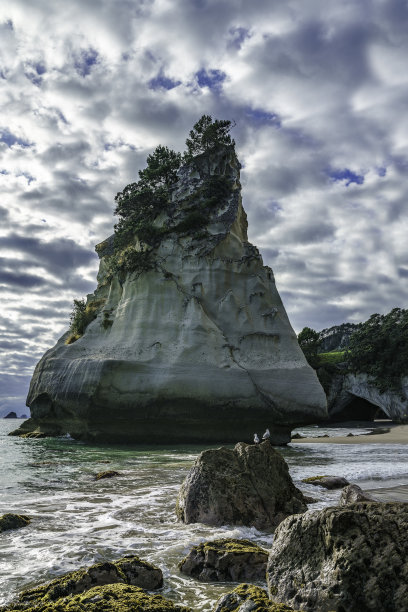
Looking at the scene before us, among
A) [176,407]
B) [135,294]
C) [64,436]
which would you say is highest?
[135,294]

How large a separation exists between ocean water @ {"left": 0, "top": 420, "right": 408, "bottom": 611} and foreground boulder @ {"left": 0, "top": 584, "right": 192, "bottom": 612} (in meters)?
0.54

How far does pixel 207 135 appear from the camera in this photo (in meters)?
36.7

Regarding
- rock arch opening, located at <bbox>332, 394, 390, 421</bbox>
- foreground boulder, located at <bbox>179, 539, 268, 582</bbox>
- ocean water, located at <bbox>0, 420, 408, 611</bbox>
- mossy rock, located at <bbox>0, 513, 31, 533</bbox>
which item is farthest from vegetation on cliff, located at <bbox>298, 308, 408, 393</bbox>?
foreground boulder, located at <bbox>179, 539, 268, 582</bbox>

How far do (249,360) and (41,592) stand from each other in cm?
2287

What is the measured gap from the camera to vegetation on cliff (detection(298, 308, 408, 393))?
48719 millimetres

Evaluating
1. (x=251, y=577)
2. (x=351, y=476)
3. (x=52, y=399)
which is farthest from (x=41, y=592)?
(x=52, y=399)

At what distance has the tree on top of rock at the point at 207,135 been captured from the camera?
36.2 meters

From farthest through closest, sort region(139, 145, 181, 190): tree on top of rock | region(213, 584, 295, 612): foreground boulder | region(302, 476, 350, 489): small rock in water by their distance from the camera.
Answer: region(139, 145, 181, 190): tree on top of rock, region(302, 476, 350, 489): small rock in water, region(213, 584, 295, 612): foreground boulder

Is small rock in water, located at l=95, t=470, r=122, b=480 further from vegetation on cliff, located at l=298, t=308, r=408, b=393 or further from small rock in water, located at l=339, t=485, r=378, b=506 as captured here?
vegetation on cliff, located at l=298, t=308, r=408, b=393

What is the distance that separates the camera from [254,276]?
99.1 ft

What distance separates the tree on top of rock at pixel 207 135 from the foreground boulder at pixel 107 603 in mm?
34308

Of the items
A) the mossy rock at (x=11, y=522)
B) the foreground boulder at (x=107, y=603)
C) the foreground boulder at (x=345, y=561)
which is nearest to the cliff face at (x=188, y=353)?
the mossy rock at (x=11, y=522)

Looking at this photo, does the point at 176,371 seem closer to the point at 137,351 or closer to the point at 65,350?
the point at 137,351

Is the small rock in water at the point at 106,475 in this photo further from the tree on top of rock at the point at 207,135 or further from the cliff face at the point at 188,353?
the tree on top of rock at the point at 207,135
